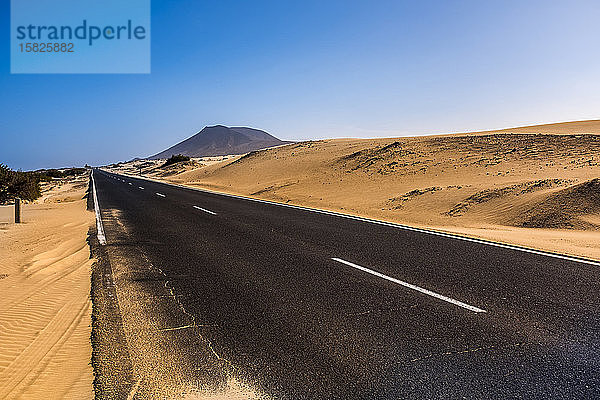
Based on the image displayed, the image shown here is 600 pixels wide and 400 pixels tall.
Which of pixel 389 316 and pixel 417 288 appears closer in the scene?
pixel 389 316

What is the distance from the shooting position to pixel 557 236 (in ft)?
34.8

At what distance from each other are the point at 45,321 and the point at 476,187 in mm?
18392

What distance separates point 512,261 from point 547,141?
27.2 m

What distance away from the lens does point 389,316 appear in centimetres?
499

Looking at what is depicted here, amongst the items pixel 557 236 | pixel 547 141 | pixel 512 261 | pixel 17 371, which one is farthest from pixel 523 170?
pixel 17 371

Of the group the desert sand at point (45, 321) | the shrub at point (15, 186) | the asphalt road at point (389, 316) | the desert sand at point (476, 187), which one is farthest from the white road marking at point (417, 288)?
the shrub at point (15, 186)

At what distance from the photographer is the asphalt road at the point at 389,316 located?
3.54 metres

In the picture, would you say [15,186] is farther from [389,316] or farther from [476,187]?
[389,316]

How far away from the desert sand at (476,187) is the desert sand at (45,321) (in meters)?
8.76

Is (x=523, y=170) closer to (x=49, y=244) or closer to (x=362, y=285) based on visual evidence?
(x=362, y=285)

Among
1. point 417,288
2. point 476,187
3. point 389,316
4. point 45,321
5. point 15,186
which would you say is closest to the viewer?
point 389,316

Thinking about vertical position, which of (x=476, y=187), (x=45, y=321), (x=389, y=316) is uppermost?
(x=476, y=187)

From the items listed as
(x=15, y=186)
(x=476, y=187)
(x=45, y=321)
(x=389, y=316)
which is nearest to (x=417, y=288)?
(x=389, y=316)

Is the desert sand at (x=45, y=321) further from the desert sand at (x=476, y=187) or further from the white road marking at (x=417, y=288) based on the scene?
the desert sand at (x=476, y=187)
